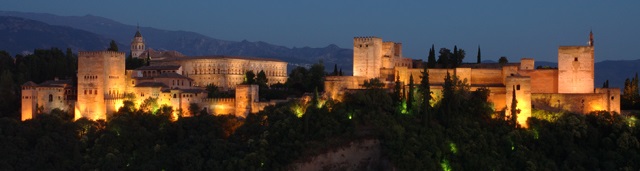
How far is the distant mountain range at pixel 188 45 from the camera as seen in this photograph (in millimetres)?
119562

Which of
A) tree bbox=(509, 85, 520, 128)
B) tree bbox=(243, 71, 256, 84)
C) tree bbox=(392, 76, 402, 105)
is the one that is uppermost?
tree bbox=(243, 71, 256, 84)

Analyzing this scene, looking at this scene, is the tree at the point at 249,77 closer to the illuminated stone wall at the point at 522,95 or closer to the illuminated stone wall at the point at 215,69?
the illuminated stone wall at the point at 215,69

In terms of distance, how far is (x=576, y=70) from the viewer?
45.8 metres

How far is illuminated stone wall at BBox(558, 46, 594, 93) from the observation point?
45688mm

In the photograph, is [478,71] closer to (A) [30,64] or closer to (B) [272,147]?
(B) [272,147]

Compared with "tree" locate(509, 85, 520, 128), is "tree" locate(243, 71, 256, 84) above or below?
above

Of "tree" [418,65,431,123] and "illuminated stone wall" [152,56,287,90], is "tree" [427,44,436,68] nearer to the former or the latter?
"tree" [418,65,431,123]

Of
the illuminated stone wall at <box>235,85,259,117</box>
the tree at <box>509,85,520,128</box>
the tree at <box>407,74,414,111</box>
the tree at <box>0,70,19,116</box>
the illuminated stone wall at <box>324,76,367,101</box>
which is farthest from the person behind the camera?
the tree at <box>0,70,19,116</box>

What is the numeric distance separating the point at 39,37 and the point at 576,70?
114m

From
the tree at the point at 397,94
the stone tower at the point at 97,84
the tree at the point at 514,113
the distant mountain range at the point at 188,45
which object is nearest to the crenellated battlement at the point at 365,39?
the tree at the point at 397,94

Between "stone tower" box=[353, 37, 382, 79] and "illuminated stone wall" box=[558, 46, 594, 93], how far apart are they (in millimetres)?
11586

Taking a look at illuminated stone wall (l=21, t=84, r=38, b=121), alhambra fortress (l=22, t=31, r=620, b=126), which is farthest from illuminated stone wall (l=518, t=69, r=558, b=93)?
illuminated stone wall (l=21, t=84, r=38, b=121)

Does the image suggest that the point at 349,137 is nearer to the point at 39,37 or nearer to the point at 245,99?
the point at 245,99

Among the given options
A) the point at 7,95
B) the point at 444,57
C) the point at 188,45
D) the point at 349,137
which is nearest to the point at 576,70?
the point at 444,57
